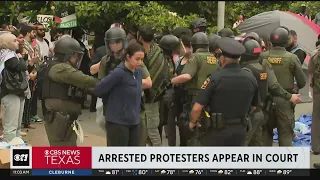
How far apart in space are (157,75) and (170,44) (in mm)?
733

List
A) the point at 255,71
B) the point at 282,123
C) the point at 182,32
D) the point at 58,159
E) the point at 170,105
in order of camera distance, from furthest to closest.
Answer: the point at 182,32
the point at 170,105
the point at 282,123
the point at 255,71
the point at 58,159

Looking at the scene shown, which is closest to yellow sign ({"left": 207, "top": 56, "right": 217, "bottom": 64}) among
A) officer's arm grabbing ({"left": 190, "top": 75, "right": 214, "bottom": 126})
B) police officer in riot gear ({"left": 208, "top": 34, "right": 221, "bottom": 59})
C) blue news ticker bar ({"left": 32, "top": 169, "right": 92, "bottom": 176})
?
police officer in riot gear ({"left": 208, "top": 34, "right": 221, "bottom": 59})

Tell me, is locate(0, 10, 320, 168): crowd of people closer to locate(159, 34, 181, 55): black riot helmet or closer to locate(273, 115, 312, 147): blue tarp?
locate(159, 34, 181, 55): black riot helmet

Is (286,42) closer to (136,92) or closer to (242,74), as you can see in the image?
(242,74)

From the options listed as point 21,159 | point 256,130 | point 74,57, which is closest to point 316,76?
point 256,130

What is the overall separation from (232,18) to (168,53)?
4.49 meters

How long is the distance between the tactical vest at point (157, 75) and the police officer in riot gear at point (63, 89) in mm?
1104

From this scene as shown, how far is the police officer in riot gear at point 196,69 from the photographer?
544cm

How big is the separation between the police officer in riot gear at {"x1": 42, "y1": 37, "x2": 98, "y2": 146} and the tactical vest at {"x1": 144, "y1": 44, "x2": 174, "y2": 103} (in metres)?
1.10

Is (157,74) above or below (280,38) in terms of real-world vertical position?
below

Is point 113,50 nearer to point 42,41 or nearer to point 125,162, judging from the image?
point 125,162

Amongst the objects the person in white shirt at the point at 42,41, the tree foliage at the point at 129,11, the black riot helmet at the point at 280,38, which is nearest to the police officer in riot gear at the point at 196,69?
the black riot helmet at the point at 280,38

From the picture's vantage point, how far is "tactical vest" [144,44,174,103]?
18.5 ft

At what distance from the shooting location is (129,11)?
947cm
